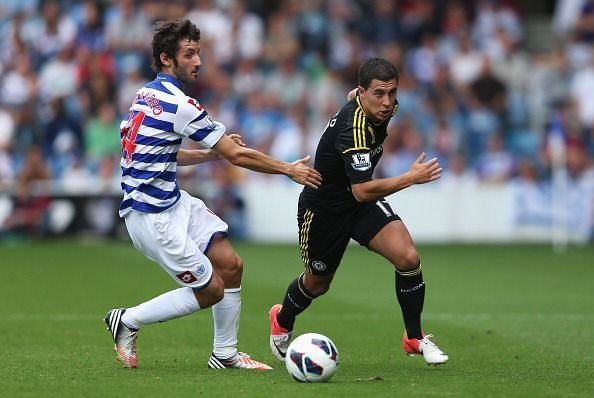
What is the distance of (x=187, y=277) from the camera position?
28.5 feet

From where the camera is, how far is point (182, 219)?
8750mm

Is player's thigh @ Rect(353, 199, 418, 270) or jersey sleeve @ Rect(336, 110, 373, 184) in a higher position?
jersey sleeve @ Rect(336, 110, 373, 184)

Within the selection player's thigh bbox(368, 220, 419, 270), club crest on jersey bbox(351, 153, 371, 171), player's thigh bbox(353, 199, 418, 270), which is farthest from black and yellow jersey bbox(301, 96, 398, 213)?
player's thigh bbox(368, 220, 419, 270)

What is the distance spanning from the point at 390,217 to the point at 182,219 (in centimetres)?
171

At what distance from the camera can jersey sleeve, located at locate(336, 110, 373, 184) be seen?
29.5ft

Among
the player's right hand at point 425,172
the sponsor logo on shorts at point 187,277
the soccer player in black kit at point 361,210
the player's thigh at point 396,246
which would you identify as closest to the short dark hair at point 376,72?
the soccer player in black kit at point 361,210

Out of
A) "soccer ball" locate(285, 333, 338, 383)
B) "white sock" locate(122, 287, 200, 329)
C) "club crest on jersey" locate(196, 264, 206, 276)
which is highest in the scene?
"club crest on jersey" locate(196, 264, 206, 276)

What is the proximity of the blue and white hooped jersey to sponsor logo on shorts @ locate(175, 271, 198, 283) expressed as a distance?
1.60ft

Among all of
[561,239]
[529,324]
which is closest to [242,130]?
[561,239]

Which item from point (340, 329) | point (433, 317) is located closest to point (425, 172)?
point (340, 329)

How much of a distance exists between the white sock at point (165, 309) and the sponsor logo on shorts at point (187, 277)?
0.50 ft

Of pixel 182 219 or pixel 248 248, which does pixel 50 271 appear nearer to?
pixel 248 248

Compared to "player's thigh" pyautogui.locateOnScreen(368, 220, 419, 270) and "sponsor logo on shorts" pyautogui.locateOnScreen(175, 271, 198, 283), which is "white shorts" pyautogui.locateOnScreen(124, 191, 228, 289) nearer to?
"sponsor logo on shorts" pyautogui.locateOnScreen(175, 271, 198, 283)

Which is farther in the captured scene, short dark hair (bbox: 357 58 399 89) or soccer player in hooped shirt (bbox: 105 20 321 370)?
short dark hair (bbox: 357 58 399 89)
